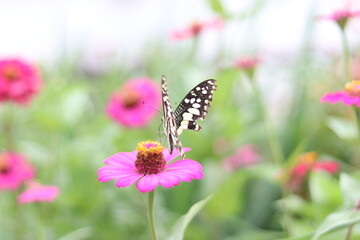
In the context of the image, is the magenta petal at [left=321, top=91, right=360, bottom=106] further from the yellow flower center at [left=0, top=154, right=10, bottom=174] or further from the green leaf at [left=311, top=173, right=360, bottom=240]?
the yellow flower center at [left=0, top=154, right=10, bottom=174]

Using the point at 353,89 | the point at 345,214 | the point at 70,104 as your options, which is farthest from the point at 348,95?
the point at 70,104

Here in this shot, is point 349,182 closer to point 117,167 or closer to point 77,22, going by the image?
point 117,167

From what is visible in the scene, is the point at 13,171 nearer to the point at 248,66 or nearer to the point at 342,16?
the point at 248,66

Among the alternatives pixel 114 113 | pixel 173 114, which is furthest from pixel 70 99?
pixel 173 114

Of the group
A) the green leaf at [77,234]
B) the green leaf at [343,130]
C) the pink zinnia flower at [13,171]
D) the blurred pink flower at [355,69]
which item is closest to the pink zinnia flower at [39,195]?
the green leaf at [77,234]

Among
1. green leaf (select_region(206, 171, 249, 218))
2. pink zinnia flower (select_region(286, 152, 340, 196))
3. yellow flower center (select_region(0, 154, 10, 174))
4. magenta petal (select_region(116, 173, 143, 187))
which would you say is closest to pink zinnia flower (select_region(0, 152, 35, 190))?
yellow flower center (select_region(0, 154, 10, 174))

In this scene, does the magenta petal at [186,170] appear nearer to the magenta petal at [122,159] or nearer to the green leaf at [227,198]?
the magenta petal at [122,159]
